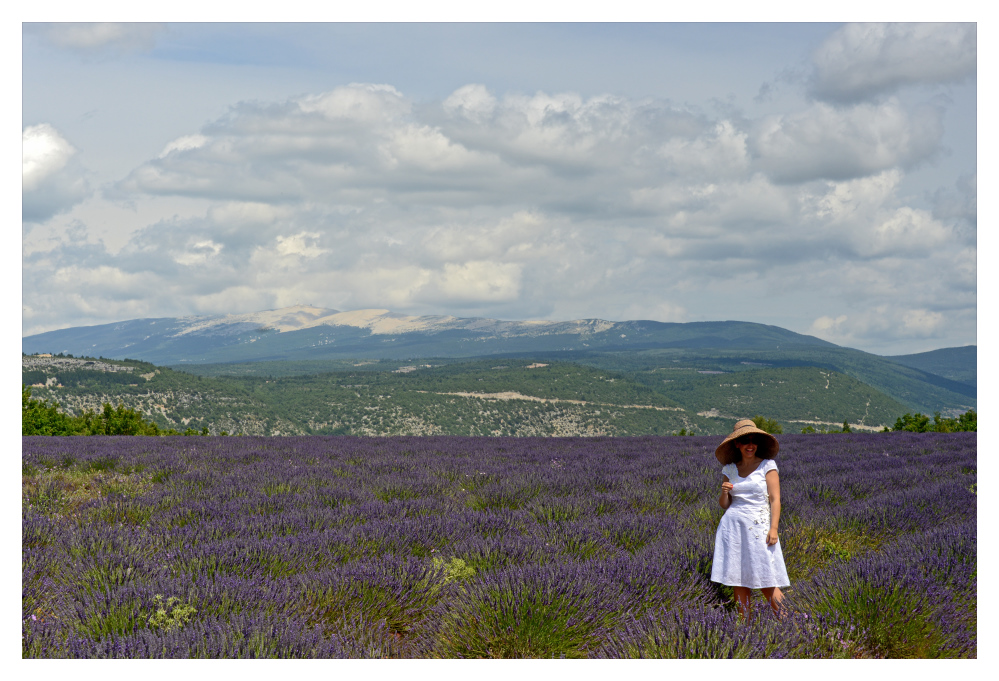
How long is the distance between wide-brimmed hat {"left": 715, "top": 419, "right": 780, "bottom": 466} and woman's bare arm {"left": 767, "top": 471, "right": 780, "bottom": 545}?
16 centimetres

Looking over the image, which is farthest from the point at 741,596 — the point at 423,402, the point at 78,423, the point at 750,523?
the point at 423,402

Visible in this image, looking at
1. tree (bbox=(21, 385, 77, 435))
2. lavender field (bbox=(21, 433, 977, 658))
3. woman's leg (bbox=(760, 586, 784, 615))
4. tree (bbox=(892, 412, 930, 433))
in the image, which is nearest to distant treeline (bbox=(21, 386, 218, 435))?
tree (bbox=(21, 385, 77, 435))

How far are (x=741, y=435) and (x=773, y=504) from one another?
438mm

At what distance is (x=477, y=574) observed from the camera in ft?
13.6

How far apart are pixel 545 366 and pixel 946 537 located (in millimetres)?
125468

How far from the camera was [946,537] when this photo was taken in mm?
4379

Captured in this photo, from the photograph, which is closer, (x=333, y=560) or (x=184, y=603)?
(x=184, y=603)

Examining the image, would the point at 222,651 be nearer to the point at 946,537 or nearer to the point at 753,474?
the point at 753,474

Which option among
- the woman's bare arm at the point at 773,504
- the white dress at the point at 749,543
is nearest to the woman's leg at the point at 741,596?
the white dress at the point at 749,543

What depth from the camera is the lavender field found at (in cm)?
315

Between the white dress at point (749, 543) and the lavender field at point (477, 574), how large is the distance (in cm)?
16

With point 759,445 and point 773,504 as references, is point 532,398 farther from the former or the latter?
point 773,504

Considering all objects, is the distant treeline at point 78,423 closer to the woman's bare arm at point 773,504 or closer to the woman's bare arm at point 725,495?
the woman's bare arm at point 725,495

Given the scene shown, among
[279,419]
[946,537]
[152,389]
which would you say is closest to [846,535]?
[946,537]
